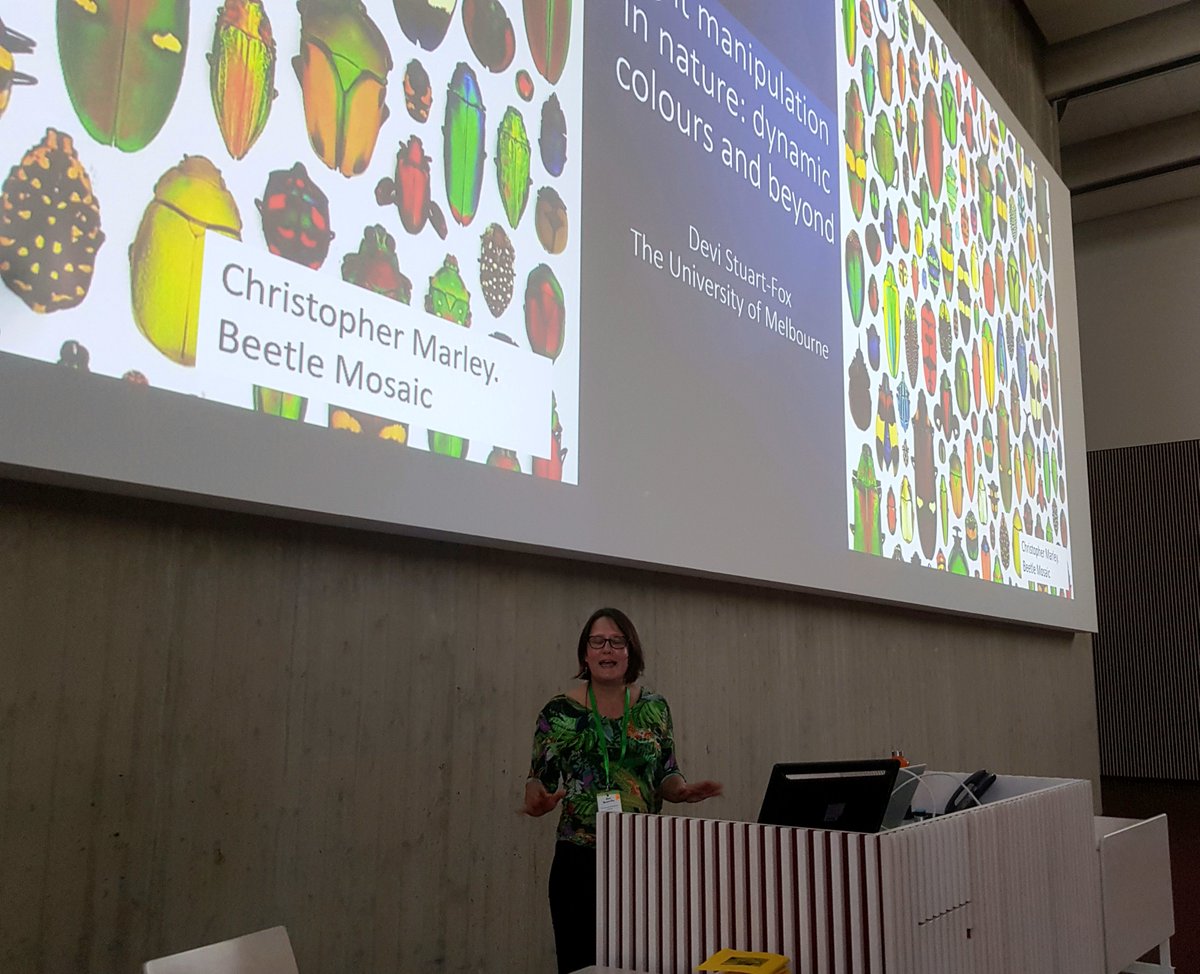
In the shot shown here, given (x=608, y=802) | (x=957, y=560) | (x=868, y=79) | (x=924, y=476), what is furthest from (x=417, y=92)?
(x=957, y=560)

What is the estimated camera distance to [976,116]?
6363 mm

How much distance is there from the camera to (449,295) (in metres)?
2.74

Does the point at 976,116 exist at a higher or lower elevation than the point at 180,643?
higher

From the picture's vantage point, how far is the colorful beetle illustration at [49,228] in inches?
75.6

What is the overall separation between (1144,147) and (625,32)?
25.0 feet

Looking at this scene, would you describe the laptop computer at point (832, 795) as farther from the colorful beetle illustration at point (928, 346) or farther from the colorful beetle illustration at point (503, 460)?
the colorful beetle illustration at point (928, 346)

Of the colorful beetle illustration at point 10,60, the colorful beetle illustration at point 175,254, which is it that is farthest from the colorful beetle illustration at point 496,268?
the colorful beetle illustration at point 10,60

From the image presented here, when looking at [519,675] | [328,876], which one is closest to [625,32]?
[519,675]

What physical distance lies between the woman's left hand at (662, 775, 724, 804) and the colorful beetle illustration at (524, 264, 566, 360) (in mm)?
1182

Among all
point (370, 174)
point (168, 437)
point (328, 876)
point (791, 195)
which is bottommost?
point (328, 876)

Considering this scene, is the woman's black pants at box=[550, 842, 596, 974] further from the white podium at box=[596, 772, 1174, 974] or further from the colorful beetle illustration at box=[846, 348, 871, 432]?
the colorful beetle illustration at box=[846, 348, 871, 432]

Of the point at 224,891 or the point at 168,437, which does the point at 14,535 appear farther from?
the point at 224,891

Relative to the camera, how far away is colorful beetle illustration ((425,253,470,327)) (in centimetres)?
270

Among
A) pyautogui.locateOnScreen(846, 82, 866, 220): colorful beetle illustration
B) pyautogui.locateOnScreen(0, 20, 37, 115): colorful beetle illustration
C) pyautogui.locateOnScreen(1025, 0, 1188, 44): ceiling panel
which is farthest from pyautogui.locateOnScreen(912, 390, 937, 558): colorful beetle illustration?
pyautogui.locateOnScreen(1025, 0, 1188, 44): ceiling panel
